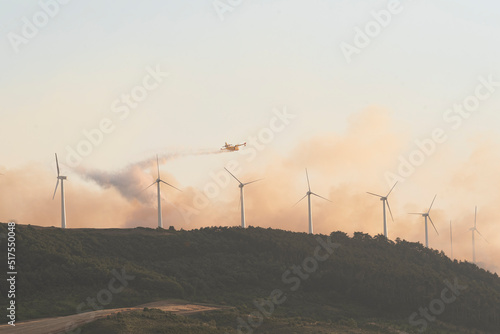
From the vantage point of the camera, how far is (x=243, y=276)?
150875 millimetres

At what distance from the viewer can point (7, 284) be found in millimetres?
126250

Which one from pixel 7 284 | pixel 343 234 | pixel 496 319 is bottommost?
pixel 496 319

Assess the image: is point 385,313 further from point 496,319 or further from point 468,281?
point 468,281

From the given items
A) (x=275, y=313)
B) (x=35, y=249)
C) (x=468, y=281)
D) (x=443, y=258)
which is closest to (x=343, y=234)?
(x=443, y=258)

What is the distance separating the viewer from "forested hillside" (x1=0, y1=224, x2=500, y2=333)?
131750 mm

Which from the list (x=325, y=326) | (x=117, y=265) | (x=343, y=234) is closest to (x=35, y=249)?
(x=117, y=265)

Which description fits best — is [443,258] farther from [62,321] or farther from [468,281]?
[62,321]

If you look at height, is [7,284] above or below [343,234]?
below

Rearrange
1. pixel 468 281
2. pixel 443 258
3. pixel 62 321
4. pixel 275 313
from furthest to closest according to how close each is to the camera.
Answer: pixel 443 258, pixel 468 281, pixel 275 313, pixel 62 321

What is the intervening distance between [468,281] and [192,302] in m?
68.0

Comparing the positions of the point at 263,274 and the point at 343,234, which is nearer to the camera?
the point at 263,274

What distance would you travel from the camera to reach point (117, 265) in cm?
14525

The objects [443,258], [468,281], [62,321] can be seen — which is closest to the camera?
[62,321]

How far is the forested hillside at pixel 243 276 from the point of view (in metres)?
132
